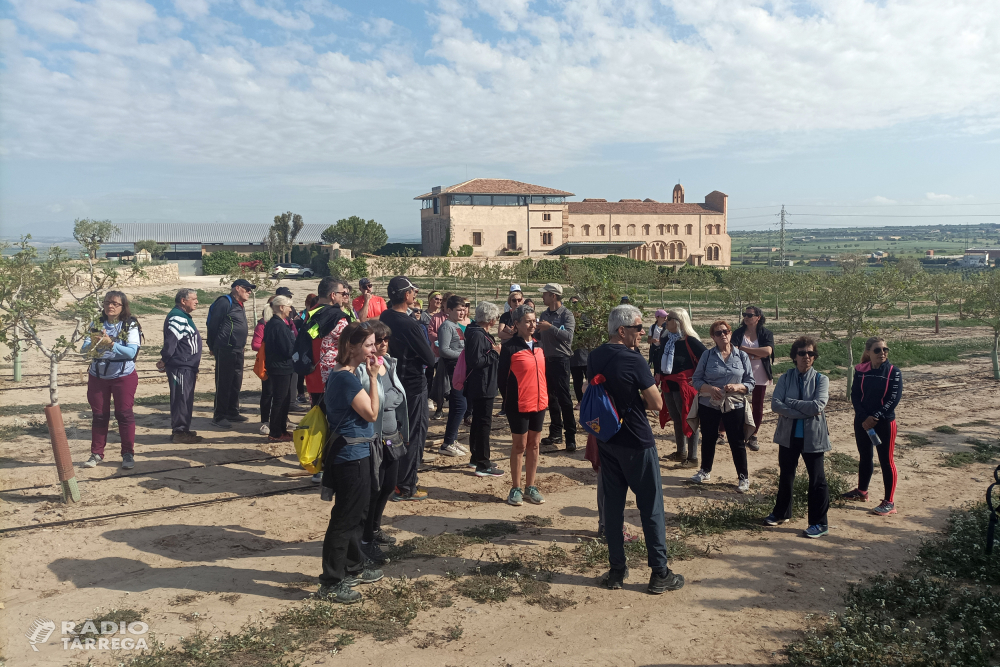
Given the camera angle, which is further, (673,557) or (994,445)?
(994,445)

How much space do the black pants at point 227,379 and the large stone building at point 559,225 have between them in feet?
179

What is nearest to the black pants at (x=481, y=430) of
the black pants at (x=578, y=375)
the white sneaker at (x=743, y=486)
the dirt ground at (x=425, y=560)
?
the dirt ground at (x=425, y=560)

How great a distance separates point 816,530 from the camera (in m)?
5.76

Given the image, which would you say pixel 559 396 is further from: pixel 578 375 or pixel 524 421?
pixel 524 421

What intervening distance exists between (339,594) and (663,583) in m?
2.26

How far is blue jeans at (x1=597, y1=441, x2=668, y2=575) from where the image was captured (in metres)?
4.68

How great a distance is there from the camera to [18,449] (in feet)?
25.3

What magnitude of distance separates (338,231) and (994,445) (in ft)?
221

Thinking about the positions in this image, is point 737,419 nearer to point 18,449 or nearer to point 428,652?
point 428,652

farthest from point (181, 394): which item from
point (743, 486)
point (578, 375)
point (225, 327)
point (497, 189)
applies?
point (497, 189)

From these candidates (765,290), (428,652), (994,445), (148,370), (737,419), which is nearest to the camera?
(428,652)

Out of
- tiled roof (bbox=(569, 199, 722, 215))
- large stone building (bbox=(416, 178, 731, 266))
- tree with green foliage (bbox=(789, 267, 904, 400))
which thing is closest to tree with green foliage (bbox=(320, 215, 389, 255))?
large stone building (bbox=(416, 178, 731, 266))

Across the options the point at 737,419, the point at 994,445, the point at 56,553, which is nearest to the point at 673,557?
the point at 737,419

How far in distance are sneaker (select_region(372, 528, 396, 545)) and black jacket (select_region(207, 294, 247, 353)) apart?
4298mm
